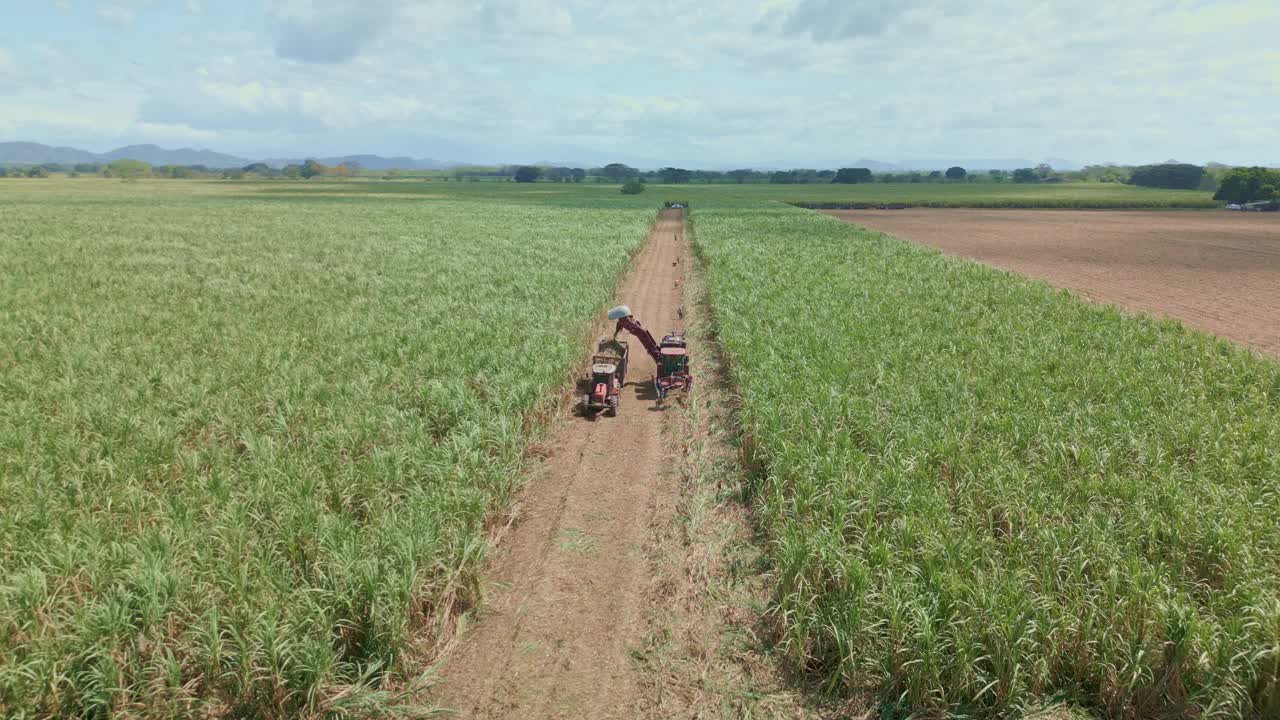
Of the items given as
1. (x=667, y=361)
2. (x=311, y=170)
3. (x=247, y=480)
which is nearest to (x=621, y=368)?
(x=667, y=361)

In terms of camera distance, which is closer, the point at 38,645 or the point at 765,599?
the point at 38,645

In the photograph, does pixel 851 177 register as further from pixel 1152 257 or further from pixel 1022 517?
pixel 1022 517

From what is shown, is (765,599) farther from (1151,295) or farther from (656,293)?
(1151,295)

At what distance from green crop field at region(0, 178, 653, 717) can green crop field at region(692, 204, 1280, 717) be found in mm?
3714

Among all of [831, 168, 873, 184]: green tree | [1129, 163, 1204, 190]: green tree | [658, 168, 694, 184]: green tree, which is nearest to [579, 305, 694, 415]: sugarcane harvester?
[1129, 163, 1204, 190]: green tree

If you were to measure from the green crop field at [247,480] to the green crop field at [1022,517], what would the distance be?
3.71 meters

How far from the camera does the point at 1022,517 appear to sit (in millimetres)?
6191

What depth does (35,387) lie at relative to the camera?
375 inches

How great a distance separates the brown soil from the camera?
21219 millimetres

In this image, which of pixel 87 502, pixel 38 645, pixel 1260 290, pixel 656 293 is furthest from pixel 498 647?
pixel 1260 290

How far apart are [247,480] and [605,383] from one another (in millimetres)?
5574

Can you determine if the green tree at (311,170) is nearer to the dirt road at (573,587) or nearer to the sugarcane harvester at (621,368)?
the sugarcane harvester at (621,368)

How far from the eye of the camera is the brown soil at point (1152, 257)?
835 inches

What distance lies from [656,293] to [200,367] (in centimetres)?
1514
